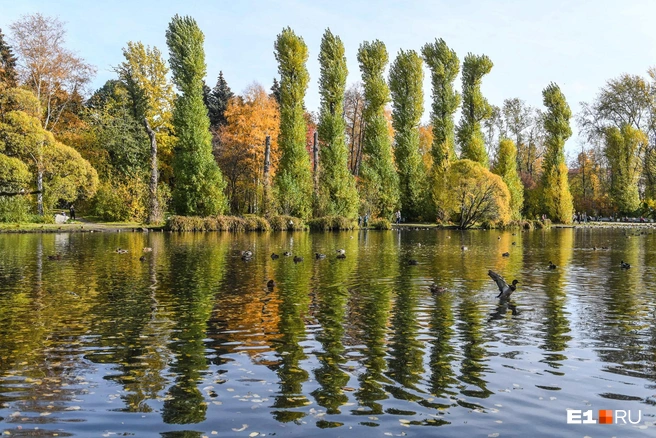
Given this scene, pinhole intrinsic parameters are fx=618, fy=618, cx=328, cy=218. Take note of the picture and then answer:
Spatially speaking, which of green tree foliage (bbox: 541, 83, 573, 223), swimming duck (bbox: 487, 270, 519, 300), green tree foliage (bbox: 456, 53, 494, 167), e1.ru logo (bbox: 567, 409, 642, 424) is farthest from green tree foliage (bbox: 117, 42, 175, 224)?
e1.ru logo (bbox: 567, 409, 642, 424)

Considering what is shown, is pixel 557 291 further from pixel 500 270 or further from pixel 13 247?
pixel 13 247

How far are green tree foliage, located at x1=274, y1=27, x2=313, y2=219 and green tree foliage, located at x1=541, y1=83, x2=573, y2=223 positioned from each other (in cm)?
3157

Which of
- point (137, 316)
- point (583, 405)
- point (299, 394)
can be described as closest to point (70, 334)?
point (137, 316)

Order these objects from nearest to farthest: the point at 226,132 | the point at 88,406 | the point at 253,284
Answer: the point at 88,406 < the point at 253,284 < the point at 226,132

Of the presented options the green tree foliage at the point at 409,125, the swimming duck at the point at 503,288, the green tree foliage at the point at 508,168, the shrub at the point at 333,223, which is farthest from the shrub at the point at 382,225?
the swimming duck at the point at 503,288

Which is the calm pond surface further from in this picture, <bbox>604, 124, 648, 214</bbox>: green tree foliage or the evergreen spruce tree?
<bbox>604, 124, 648, 214</bbox>: green tree foliage

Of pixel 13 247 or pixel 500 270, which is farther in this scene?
pixel 13 247

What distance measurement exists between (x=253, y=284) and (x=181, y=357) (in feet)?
27.6

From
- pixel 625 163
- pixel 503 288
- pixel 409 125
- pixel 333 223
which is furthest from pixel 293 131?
pixel 625 163

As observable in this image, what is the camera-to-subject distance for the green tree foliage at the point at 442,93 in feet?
223

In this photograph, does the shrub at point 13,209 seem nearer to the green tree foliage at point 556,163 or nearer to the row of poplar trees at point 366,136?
the row of poplar trees at point 366,136

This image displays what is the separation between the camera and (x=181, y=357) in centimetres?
938

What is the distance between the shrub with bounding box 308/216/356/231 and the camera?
173 feet

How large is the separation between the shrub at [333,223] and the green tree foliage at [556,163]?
30845 millimetres
